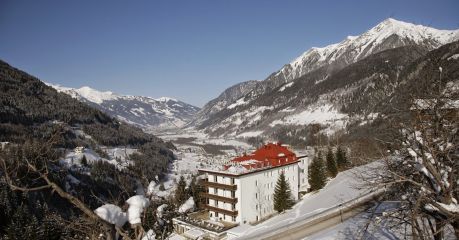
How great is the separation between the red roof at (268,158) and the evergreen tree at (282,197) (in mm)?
4542

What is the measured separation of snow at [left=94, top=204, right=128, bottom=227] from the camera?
6.28 meters

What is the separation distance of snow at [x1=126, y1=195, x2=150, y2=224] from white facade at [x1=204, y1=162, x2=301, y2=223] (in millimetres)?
55867

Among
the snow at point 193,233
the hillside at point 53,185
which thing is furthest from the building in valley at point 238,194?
the hillside at point 53,185

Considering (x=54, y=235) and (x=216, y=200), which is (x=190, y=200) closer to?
(x=216, y=200)

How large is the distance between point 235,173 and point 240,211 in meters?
6.91

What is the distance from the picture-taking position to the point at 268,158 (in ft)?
236

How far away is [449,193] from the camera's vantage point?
1026 cm

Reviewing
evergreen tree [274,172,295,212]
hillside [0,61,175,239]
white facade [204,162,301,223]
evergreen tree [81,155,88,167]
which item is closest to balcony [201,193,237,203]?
white facade [204,162,301,223]

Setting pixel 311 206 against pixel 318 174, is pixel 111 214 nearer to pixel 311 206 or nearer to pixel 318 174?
pixel 311 206

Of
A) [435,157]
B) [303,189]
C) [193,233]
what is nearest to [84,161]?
[303,189]

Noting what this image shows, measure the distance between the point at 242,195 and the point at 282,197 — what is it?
8.53 m

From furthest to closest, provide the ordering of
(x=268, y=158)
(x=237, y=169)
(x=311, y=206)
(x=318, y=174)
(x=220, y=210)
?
1. (x=318, y=174)
2. (x=268, y=158)
3. (x=220, y=210)
4. (x=237, y=169)
5. (x=311, y=206)

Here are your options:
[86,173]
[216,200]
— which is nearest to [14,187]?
[216,200]

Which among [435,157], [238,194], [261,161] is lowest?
[238,194]
